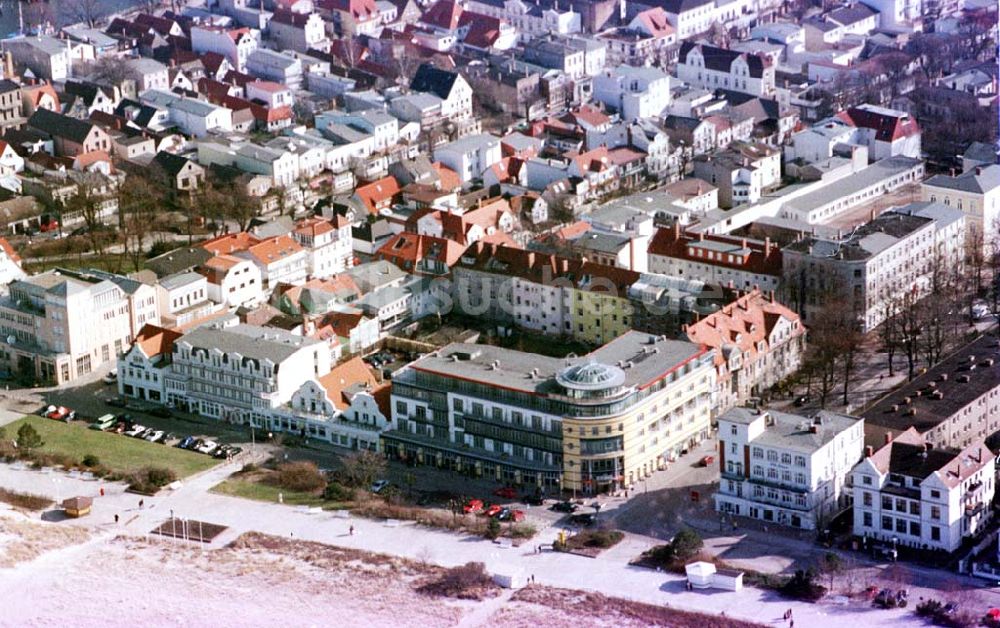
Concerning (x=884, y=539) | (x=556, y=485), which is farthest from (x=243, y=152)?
(x=884, y=539)

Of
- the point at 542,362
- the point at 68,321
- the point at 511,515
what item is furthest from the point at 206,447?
the point at 511,515

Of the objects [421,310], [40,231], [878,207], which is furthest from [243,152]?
[878,207]

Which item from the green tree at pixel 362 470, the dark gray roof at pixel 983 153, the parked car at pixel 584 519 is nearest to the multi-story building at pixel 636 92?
the dark gray roof at pixel 983 153

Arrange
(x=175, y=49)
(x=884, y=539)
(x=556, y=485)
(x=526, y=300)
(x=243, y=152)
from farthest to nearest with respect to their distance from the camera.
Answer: (x=175, y=49)
(x=243, y=152)
(x=526, y=300)
(x=556, y=485)
(x=884, y=539)

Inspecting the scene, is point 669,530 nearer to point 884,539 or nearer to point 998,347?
point 884,539

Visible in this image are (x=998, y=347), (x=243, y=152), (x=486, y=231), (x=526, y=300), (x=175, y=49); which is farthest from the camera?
(x=175, y=49)

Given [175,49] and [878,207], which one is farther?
[175,49]

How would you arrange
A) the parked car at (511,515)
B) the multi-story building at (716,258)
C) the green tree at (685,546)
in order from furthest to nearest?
the multi-story building at (716,258) → the parked car at (511,515) → the green tree at (685,546)

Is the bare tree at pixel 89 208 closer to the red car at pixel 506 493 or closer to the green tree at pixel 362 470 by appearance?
the green tree at pixel 362 470
